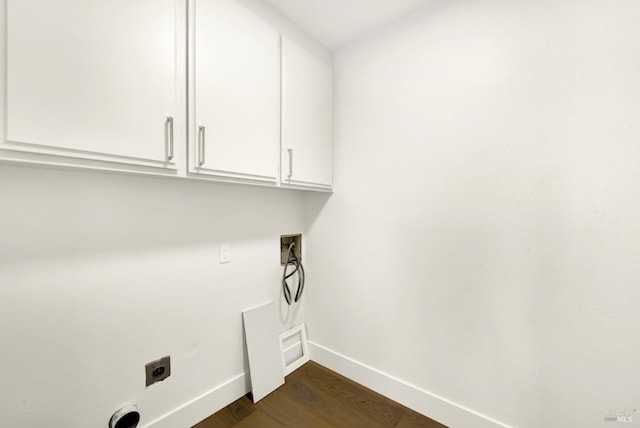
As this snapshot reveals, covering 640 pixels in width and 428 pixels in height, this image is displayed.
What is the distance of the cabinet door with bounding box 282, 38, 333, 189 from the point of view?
5.13ft

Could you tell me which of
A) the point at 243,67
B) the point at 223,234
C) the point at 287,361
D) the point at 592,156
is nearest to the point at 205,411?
the point at 287,361

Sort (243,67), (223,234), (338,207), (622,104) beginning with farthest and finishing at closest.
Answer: (338,207), (223,234), (243,67), (622,104)

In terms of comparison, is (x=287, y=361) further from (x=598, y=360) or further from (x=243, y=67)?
(x=243, y=67)

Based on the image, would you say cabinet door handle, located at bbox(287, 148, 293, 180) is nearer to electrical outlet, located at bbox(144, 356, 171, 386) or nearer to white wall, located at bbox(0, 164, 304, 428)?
white wall, located at bbox(0, 164, 304, 428)

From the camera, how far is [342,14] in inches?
61.1

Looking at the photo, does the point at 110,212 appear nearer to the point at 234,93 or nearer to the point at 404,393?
the point at 234,93

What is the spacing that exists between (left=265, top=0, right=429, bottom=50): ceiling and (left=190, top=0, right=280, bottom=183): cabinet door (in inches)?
8.1

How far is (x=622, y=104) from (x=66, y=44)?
6.76 feet

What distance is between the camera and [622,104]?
39.4 inches

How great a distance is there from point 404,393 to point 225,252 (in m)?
1.44

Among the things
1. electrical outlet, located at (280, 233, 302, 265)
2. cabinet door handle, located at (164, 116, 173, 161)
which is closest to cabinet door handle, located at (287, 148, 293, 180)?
electrical outlet, located at (280, 233, 302, 265)

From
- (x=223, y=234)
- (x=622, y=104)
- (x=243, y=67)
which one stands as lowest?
(x=223, y=234)

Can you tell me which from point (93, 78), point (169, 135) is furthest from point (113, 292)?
point (93, 78)

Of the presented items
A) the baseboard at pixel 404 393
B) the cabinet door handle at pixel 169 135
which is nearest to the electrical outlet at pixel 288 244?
the baseboard at pixel 404 393
